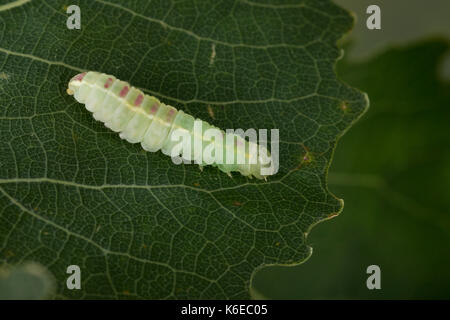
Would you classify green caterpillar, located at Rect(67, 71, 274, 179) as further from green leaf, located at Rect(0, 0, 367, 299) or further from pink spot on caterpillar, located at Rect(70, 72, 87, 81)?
green leaf, located at Rect(0, 0, 367, 299)

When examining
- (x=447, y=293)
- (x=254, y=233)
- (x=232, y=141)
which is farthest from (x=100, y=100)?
(x=447, y=293)

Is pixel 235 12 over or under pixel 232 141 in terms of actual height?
over

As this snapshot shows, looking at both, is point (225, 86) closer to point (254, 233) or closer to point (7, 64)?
point (254, 233)

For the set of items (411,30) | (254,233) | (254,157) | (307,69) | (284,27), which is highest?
(411,30)

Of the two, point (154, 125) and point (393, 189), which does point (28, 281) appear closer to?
point (154, 125)

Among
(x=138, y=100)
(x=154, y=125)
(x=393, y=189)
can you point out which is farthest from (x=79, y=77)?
(x=393, y=189)

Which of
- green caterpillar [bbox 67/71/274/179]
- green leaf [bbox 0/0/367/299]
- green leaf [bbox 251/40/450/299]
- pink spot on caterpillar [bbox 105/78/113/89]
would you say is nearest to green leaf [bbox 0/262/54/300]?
green leaf [bbox 0/0/367/299]

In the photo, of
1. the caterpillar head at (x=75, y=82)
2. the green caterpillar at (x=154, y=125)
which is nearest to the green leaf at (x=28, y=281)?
the green caterpillar at (x=154, y=125)
